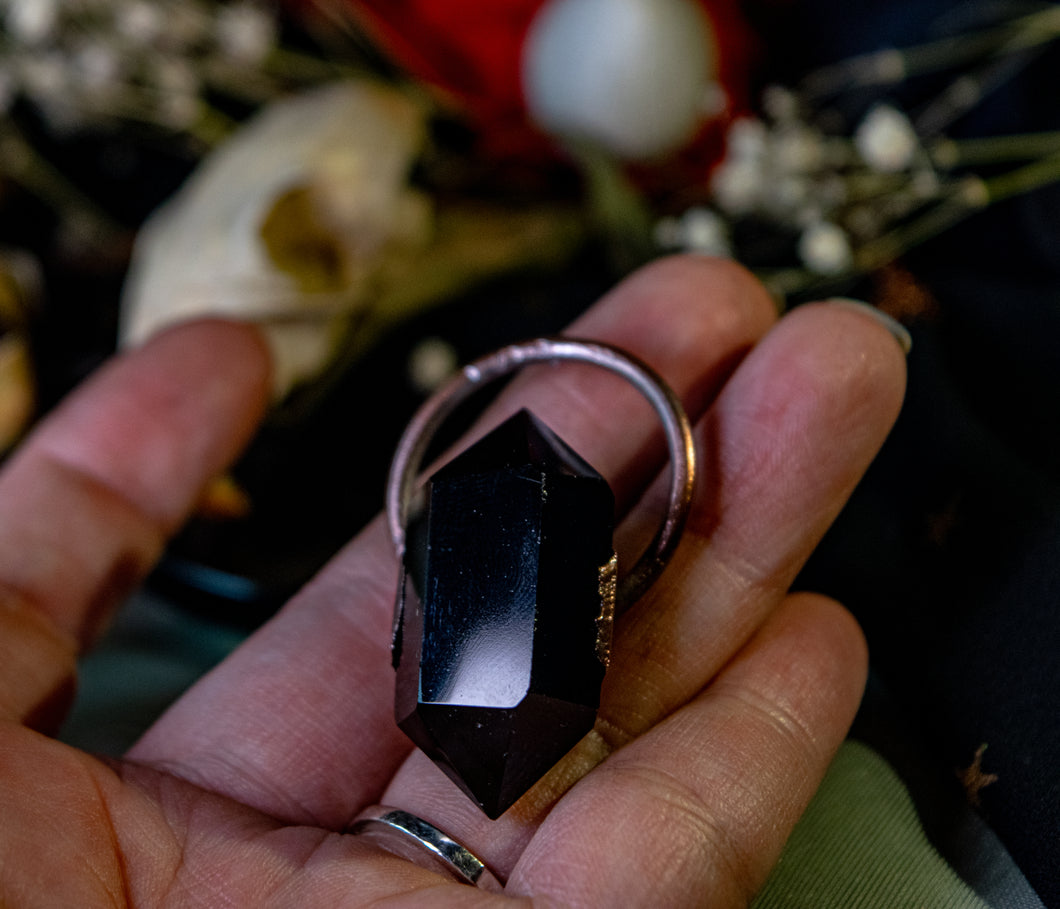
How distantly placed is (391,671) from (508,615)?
0.16 meters

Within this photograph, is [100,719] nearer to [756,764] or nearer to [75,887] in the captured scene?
[75,887]

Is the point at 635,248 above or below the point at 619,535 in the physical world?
above

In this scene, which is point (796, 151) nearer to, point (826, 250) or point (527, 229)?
point (826, 250)

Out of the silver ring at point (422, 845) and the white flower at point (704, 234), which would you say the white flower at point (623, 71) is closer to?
the white flower at point (704, 234)

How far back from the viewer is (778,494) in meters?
0.51

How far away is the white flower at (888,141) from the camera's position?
0.68 m

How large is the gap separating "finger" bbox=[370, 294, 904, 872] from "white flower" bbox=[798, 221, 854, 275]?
19 cm

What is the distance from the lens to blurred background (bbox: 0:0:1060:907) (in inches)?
23.5

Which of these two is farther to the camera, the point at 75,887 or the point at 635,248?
the point at 635,248

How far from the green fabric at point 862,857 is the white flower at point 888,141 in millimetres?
426

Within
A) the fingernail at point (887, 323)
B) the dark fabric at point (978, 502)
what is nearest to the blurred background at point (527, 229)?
the dark fabric at point (978, 502)

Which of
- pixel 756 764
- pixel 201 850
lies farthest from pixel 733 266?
pixel 201 850

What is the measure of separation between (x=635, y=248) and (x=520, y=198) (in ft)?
0.45

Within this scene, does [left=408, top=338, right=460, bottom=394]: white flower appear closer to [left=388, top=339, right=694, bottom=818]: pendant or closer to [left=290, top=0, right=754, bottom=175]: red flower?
[left=290, top=0, right=754, bottom=175]: red flower
